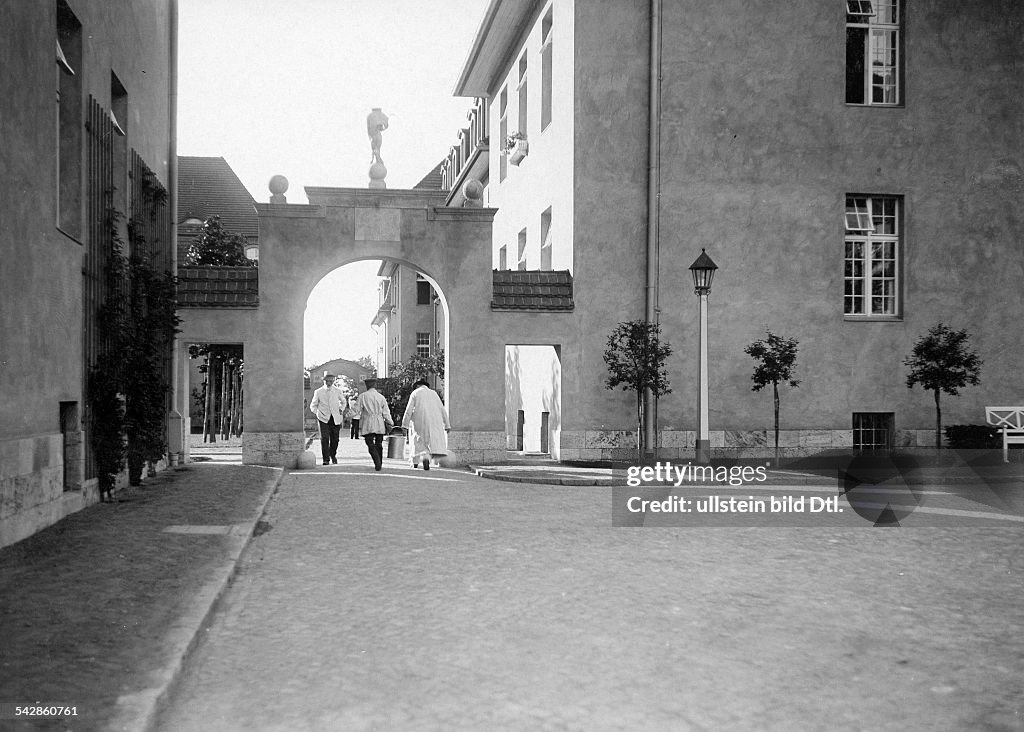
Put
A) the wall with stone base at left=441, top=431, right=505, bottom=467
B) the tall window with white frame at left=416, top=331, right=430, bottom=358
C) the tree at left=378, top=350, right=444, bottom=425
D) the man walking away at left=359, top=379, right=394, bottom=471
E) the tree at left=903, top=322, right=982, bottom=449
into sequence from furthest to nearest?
the tall window with white frame at left=416, top=331, right=430, bottom=358
the tree at left=378, top=350, right=444, bottom=425
the wall with stone base at left=441, top=431, right=505, bottom=467
the tree at left=903, top=322, right=982, bottom=449
the man walking away at left=359, top=379, right=394, bottom=471

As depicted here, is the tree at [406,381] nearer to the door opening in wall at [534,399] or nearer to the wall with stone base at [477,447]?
the door opening in wall at [534,399]

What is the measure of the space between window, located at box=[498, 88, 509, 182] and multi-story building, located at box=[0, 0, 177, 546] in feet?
44.1

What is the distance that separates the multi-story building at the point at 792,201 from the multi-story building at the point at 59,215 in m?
8.42

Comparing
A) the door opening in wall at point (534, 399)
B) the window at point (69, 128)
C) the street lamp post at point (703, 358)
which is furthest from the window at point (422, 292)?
the window at point (69, 128)

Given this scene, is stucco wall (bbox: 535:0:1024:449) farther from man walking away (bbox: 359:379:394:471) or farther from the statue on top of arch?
the statue on top of arch

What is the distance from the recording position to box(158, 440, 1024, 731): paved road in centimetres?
450

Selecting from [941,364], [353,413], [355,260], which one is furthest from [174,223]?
[353,413]

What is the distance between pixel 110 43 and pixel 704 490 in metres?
9.67

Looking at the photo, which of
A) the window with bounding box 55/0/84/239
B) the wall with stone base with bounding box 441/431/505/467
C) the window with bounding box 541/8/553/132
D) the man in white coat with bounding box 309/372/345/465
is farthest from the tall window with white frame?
the window with bounding box 55/0/84/239

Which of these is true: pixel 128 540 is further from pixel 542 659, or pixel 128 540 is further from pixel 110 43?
pixel 110 43

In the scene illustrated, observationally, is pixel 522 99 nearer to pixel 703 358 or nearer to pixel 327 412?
pixel 327 412

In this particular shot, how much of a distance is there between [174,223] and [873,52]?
13982mm

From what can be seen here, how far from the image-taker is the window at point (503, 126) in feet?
92.4

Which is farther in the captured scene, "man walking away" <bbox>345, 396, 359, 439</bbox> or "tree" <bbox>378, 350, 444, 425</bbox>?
"man walking away" <bbox>345, 396, 359, 439</bbox>
